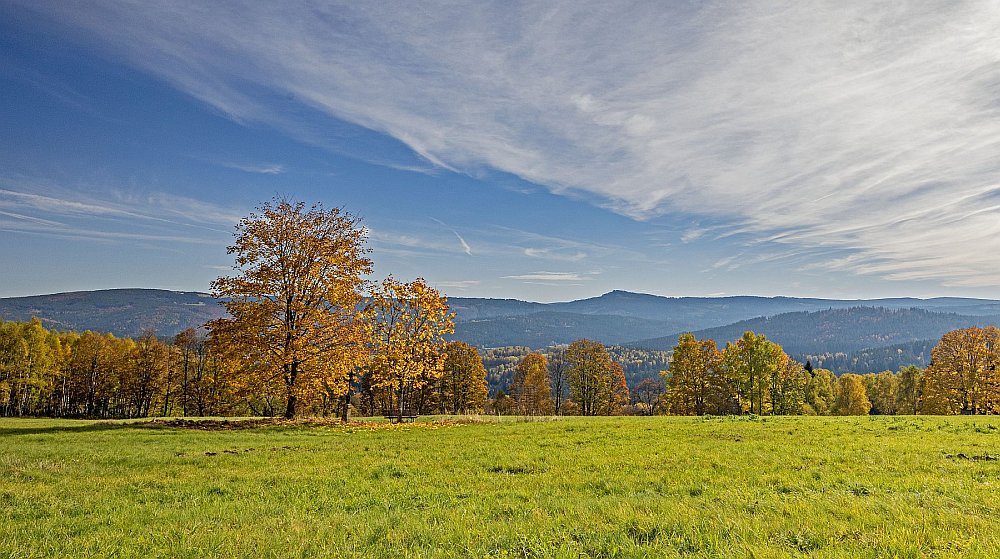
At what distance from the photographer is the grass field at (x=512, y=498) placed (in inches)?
269

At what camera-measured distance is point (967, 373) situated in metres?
52.8

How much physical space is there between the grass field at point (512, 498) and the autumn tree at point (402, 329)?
1263 centimetres

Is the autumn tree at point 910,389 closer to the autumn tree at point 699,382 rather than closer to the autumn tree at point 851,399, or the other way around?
the autumn tree at point 851,399

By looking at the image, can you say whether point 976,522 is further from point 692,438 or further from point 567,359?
point 567,359

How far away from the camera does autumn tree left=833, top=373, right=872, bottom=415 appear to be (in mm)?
79438

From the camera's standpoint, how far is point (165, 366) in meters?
66.5

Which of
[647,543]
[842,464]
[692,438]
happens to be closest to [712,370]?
[692,438]

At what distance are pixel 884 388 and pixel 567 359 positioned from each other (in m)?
63.4

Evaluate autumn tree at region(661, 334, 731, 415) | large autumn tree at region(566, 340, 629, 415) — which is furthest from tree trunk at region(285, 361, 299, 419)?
large autumn tree at region(566, 340, 629, 415)

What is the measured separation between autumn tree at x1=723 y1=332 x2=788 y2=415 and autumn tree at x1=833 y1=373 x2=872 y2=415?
108 ft

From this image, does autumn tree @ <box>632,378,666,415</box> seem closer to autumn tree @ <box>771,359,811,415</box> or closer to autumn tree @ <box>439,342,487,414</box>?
autumn tree @ <box>771,359,811,415</box>

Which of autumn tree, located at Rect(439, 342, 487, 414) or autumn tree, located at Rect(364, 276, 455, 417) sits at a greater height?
autumn tree, located at Rect(364, 276, 455, 417)

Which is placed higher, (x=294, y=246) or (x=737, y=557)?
(x=294, y=246)

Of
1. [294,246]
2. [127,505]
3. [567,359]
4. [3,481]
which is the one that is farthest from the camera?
[567,359]
